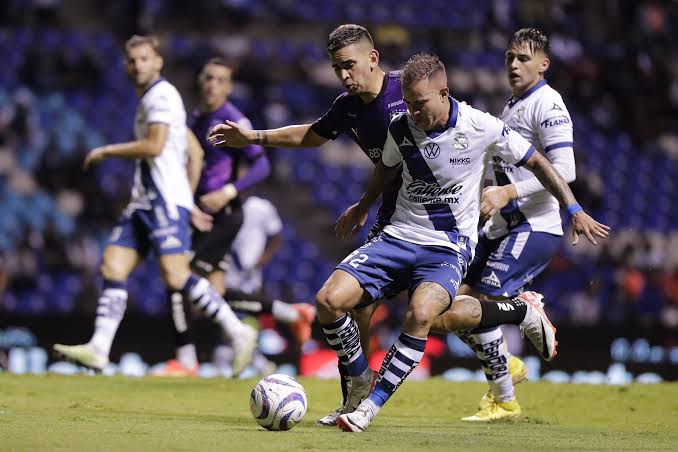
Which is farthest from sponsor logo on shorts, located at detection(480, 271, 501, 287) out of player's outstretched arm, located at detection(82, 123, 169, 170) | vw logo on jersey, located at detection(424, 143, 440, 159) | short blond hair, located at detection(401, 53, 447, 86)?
player's outstretched arm, located at detection(82, 123, 169, 170)

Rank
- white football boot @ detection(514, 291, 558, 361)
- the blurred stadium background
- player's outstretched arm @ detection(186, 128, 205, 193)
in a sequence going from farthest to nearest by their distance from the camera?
1. the blurred stadium background
2. player's outstretched arm @ detection(186, 128, 205, 193)
3. white football boot @ detection(514, 291, 558, 361)

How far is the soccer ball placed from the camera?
20.4ft

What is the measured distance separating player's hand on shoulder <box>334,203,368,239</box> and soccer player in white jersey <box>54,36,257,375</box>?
8.31ft

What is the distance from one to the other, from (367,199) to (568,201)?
1.26 meters

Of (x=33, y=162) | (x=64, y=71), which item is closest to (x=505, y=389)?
(x=33, y=162)

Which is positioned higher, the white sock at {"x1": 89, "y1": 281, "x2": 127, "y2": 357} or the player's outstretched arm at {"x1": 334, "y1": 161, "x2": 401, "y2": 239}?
the player's outstretched arm at {"x1": 334, "y1": 161, "x2": 401, "y2": 239}

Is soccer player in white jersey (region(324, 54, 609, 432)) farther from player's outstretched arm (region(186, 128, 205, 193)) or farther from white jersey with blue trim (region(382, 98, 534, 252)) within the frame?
player's outstretched arm (region(186, 128, 205, 193))

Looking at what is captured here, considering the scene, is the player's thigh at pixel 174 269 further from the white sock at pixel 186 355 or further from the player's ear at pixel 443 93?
the player's ear at pixel 443 93

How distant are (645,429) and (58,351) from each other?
471cm

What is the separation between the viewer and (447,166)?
6.51m

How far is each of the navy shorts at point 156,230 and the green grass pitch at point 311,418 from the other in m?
1.17

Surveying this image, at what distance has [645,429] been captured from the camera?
7.37m

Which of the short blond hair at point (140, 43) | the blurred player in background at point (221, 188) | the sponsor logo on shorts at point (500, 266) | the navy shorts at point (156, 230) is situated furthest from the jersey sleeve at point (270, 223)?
the sponsor logo on shorts at point (500, 266)

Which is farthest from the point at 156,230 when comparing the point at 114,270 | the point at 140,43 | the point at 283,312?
the point at 283,312
